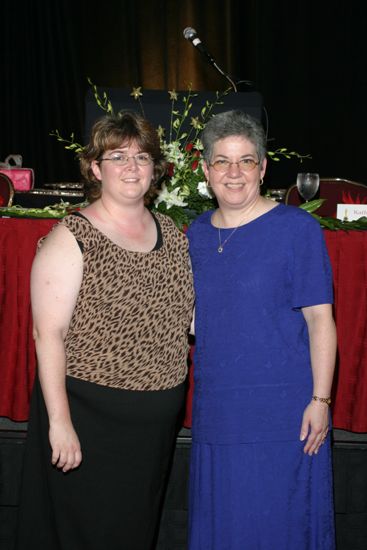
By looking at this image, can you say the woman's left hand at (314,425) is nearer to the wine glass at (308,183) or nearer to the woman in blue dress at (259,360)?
the woman in blue dress at (259,360)

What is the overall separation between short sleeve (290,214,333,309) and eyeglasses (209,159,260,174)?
0.19 m

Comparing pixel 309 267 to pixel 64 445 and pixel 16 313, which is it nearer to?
pixel 64 445

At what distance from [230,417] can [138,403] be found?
255 mm

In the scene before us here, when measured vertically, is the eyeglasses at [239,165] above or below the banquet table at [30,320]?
above

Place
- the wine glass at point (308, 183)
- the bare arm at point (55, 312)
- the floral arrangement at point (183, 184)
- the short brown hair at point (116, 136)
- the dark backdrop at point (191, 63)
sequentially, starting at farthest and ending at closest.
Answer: the dark backdrop at point (191, 63) → the wine glass at point (308, 183) → the floral arrangement at point (183, 184) → the short brown hair at point (116, 136) → the bare arm at point (55, 312)

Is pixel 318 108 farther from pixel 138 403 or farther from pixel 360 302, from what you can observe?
pixel 138 403

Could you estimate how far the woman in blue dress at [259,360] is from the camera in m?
1.79

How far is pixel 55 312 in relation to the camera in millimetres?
1633

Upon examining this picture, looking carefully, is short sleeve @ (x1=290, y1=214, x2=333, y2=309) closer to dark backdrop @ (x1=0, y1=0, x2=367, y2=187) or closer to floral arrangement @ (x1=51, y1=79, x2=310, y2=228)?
floral arrangement @ (x1=51, y1=79, x2=310, y2=228)

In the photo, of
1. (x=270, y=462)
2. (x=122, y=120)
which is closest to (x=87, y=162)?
(x=122, y=120)

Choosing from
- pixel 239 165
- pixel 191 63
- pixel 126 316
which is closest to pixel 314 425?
pixel 126 316

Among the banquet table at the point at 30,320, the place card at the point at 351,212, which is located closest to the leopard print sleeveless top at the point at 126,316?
the banquet table at the point at 30,320

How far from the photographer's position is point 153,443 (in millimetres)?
1862

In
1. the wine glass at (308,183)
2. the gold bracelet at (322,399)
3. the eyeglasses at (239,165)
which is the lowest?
the gold bracelet at (322,399)
